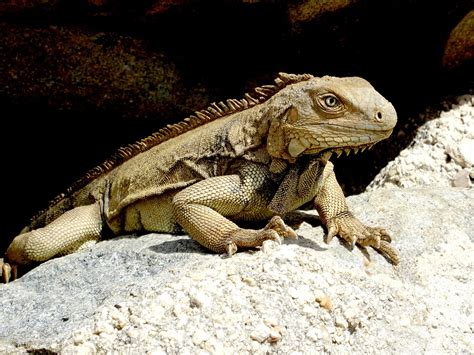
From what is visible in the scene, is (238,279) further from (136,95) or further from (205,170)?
(136,95)

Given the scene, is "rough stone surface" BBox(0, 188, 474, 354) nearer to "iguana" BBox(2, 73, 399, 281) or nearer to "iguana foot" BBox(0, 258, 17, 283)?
"iguana" BBox(2, 73, 399, 281)

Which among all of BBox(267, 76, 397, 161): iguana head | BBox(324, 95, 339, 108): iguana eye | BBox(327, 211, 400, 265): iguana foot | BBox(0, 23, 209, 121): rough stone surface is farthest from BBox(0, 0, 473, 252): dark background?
BBox(327, 211, 400, 265): iguana foot

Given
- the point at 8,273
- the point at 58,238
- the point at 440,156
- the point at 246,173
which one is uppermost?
the point at 246,173

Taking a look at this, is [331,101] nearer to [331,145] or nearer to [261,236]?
[331,145]

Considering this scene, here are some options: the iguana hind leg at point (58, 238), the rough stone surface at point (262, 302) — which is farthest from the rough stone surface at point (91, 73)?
the rough stone surface at point (262, 302)

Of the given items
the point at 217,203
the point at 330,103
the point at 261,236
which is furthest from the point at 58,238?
the point at 330,103

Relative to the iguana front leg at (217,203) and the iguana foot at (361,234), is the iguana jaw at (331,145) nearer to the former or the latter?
the iguana front leg at (217,203)
